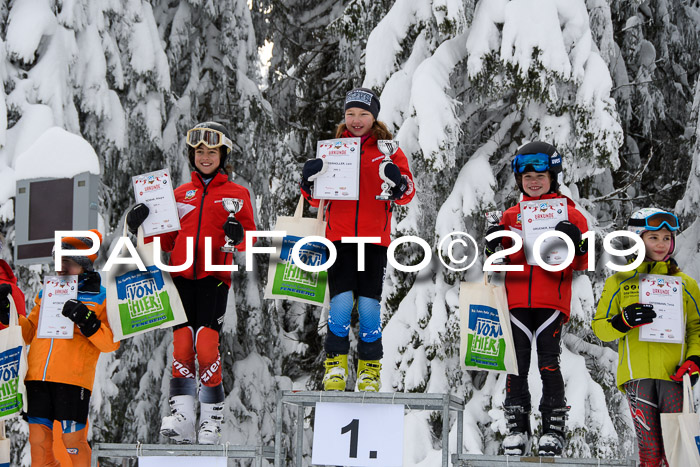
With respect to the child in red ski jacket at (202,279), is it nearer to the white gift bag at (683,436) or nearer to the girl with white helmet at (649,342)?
the girl with white helmet at (649,342)

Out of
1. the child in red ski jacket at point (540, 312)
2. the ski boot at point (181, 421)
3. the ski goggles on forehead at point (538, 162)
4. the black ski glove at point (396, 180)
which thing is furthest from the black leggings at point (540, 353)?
the ski boot at point (181, 421)

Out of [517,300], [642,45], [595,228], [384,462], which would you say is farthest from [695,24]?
[384,462]

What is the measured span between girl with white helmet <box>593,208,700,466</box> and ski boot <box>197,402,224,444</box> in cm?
237

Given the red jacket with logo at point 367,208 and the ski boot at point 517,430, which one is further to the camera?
the red jacket with logo at point 367,208

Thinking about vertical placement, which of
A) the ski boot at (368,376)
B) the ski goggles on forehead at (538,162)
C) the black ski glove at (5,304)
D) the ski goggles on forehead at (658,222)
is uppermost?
the ski goggles on forehead at (538,162)

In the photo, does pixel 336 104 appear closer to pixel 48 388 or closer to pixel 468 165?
pixel 468 165

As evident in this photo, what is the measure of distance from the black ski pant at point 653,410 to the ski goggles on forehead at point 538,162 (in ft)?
4.51

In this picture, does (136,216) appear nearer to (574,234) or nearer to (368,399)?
(368,399)

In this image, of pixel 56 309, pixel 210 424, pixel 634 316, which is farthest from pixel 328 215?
pixel 634 316

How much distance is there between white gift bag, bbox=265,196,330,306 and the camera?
230 inches

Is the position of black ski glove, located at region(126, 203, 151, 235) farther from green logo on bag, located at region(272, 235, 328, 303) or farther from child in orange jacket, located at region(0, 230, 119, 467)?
green logo on bag, located at region(272, 235, 328, 303)

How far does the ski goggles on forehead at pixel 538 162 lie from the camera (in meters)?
5.67

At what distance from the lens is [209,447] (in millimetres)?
5469

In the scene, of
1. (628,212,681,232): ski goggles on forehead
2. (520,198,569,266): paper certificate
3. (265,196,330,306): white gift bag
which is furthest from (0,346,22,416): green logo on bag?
(628,212,681,232): ski goggles on forehead
